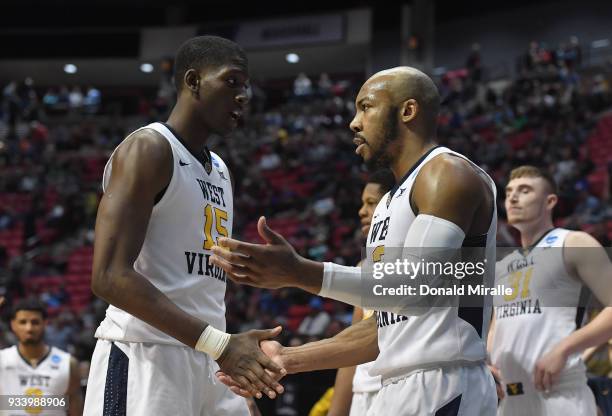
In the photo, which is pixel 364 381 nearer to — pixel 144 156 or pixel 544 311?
pixel 544 311

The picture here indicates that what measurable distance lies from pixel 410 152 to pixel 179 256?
3.44ft

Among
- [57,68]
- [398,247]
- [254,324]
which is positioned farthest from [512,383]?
[57,68]

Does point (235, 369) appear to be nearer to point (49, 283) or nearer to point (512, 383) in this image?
point (512, 383)

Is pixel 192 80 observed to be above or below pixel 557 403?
above

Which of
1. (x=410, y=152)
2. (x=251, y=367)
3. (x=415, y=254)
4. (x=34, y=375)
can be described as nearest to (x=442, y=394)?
(x=415, y=254)

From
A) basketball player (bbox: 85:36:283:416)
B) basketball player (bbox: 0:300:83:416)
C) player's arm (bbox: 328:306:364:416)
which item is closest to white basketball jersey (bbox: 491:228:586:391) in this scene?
player's arm (bbox: 328:306:364:416)

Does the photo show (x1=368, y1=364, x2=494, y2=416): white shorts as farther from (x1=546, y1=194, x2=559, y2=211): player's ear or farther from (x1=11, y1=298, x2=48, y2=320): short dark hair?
(x1=11, y1=298, x2=48, y2=320): short dark hair

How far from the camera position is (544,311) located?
4926 millimetres

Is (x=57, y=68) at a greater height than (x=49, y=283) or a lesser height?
greater

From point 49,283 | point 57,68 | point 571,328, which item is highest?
point 57,68

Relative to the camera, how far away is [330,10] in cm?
2659

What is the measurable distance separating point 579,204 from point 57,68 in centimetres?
2121

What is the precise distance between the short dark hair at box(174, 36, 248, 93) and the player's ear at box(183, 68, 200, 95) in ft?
0.07

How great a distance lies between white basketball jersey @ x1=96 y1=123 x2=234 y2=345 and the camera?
11.1ft
